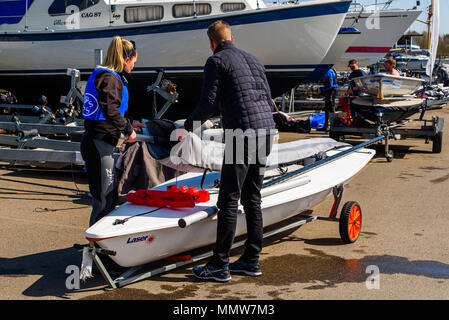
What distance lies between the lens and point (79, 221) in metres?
5.70

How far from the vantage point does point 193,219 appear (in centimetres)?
392

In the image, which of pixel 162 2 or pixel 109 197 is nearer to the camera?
pixel 109 197

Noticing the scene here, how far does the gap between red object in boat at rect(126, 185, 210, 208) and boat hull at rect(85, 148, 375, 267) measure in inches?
2.0

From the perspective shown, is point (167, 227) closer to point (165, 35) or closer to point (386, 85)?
point (386, 85)

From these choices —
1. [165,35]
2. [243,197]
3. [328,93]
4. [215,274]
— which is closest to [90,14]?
[165,35]

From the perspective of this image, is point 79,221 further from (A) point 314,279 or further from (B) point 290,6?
(B) point 290,6

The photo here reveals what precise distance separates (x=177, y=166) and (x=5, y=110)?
10565mm

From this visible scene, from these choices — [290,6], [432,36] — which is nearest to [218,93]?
[290,6]

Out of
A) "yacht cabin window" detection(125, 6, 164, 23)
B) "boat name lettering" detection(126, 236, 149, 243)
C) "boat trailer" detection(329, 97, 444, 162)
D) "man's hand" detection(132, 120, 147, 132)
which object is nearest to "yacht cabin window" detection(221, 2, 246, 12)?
"yacht cabin window" detection(125, 6, 164, 23)

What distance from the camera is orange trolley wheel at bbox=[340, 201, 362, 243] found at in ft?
16.2

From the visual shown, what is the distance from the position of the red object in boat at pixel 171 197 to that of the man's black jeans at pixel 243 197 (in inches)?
10.6

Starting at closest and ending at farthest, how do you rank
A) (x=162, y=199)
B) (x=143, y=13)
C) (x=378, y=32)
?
(x=162, y=199) → (x=143, y=13) → (x=378, y=32)

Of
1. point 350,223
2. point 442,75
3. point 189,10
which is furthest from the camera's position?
point 442,75

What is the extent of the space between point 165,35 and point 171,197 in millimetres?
8580
